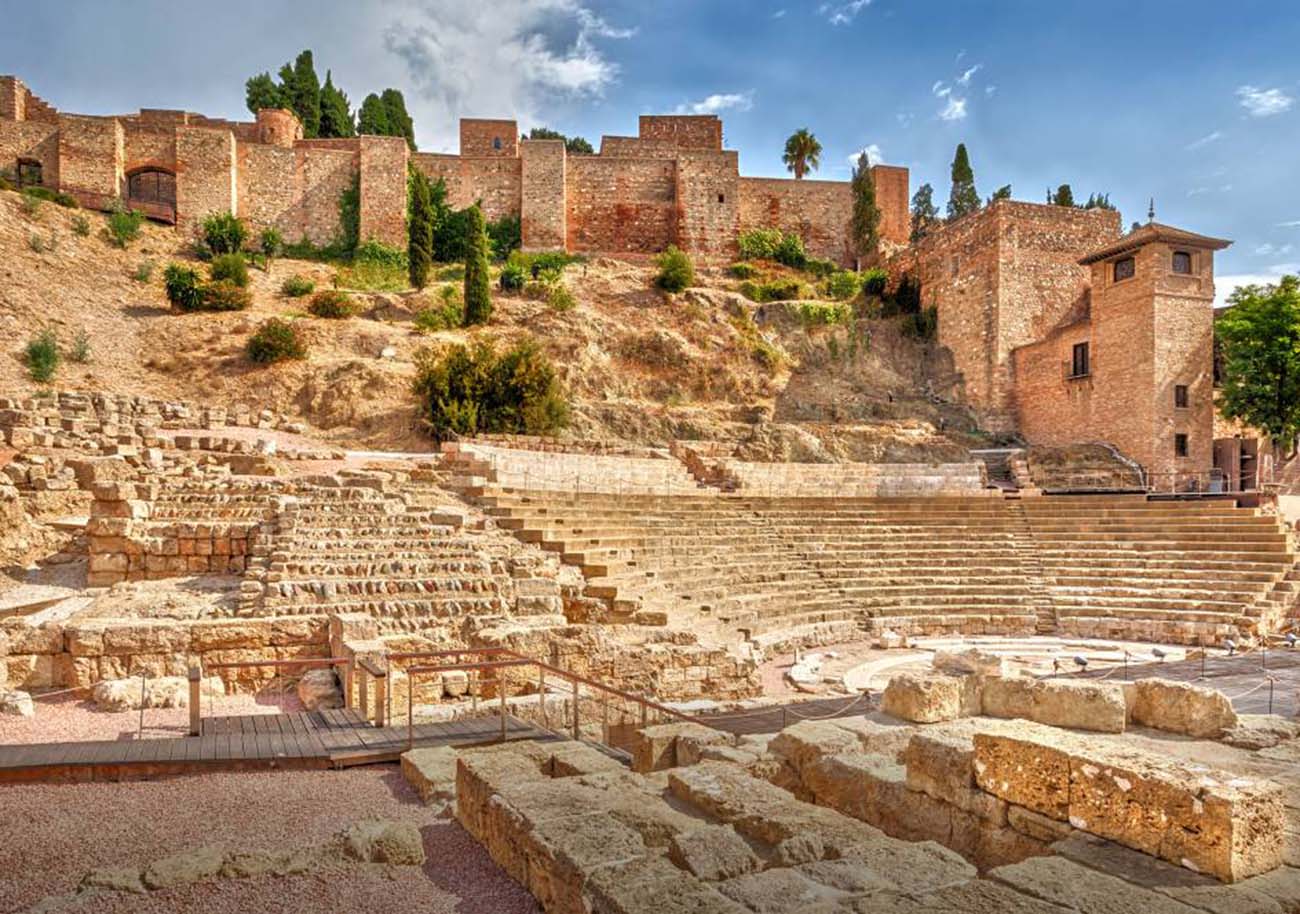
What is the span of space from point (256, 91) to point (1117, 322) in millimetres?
41390

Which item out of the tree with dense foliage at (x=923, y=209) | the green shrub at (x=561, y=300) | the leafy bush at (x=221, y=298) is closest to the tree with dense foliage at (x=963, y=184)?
the tree with dense foliage at (x=923, y=209)

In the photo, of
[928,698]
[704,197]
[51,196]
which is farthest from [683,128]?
[928,698]

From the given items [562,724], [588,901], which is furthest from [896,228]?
[588,901]

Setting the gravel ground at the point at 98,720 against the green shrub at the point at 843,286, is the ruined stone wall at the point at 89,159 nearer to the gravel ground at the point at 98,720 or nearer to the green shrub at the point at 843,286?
the green shrub at the point at 843,286

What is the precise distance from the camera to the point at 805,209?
1550 inches

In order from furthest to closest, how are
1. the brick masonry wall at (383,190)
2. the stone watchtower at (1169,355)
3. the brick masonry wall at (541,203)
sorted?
the brick masonry wall at (541,203) < the brick masonry wall at (383,190) < the stone watchtower at (1169,355)

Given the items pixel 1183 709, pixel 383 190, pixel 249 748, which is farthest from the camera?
pixel 383 190

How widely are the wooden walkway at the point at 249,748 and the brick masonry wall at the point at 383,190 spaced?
31182mm

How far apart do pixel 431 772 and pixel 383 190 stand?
33.8 meters

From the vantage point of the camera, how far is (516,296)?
30.4m

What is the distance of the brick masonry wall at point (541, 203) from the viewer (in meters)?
36.3

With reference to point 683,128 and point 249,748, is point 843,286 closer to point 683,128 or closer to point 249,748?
point 683,128

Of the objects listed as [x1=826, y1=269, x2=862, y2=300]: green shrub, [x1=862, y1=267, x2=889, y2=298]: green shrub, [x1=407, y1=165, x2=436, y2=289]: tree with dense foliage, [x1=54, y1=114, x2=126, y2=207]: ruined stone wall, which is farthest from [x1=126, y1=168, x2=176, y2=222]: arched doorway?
[x1=862, y1=267, x2=889, y2=298]: green shrub

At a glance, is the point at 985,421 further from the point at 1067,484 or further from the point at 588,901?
the point at 588,901
